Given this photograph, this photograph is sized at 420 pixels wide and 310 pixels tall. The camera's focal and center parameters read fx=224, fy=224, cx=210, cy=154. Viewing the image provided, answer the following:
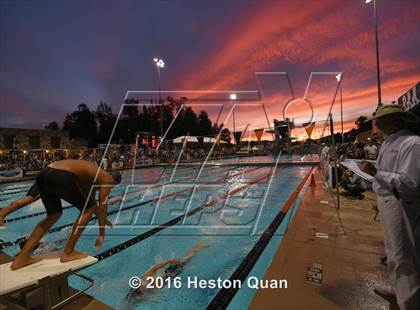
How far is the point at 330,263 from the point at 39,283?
10.1 ft

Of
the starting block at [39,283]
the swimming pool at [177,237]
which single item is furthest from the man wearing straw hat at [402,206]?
the starting block at [39,283]

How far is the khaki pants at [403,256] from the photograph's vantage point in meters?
1.70

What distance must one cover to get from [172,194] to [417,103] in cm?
763

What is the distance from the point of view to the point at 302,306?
2018 millimetres

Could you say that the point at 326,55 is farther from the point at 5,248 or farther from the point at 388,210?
the point at 5,248

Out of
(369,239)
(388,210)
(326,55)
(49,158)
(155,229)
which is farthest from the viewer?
(49,158)

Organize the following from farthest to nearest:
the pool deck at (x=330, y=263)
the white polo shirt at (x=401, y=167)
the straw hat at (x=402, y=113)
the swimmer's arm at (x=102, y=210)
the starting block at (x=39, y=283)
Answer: the swimmer's arm at (x=102, y=210) → the pool deck at (x=330, y=263) → the starting block at (x=39, y=283) → the straw hat at (x=402, y=113) → the white polo shirt at (x=401, y=167)

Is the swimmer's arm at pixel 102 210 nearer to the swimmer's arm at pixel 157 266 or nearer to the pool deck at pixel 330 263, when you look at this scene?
the swimmer's arm at pixel 157 266

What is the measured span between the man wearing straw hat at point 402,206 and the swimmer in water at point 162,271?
273 cm

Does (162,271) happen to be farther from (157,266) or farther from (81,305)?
(81,305)

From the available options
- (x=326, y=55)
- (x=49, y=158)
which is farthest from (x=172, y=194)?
(x=49, y=158)

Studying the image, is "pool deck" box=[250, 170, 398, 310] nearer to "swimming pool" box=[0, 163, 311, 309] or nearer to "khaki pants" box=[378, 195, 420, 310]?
"khaki pants" box=[378, 195, 420, 310]

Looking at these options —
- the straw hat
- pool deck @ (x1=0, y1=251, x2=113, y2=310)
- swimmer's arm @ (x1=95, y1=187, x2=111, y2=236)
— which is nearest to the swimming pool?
pool deck @ (x1=0, y1=251, x2=113, y2=310)

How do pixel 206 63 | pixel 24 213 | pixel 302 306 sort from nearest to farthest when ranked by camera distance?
1. pixel 302 306
2. pixel 24 213
3. pixel 206 63
